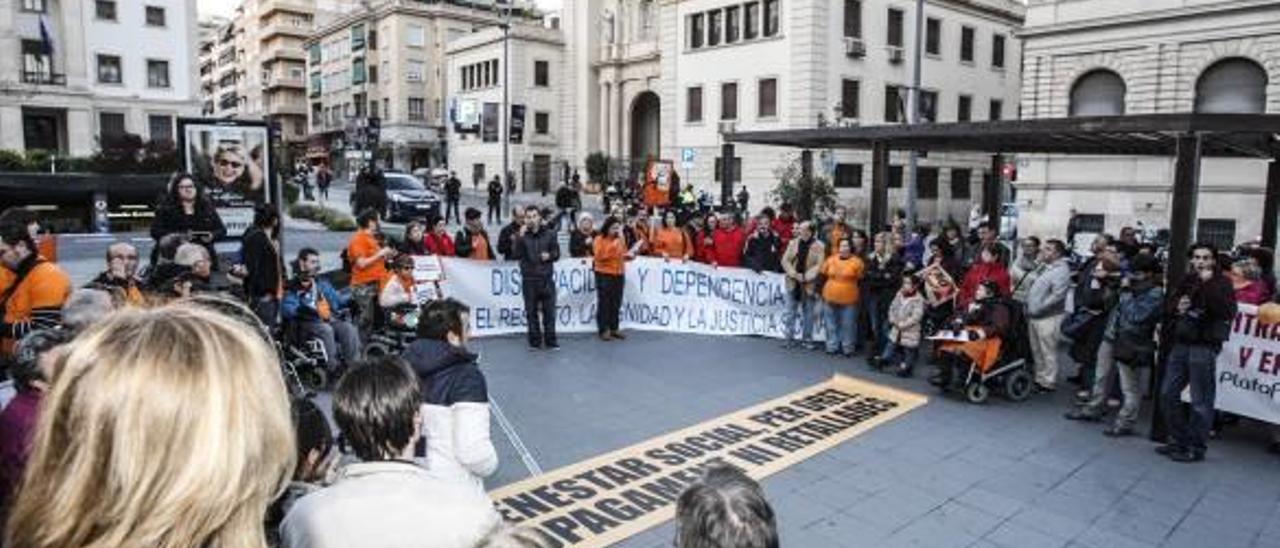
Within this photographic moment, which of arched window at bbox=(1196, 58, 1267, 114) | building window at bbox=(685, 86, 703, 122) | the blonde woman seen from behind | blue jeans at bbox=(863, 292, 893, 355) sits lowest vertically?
blue jeans at bbox=(863, 292, 893, 355)

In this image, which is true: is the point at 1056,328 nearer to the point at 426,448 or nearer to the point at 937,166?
the point at 426,448

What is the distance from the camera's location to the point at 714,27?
42969mm

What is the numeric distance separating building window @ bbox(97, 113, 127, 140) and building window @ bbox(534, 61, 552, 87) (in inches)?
965

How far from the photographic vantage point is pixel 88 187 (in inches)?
951

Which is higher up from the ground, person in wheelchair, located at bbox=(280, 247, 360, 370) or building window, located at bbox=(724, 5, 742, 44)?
building window, located at bbox=(724, 5, 742, 44)

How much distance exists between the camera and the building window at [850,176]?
1571 inches

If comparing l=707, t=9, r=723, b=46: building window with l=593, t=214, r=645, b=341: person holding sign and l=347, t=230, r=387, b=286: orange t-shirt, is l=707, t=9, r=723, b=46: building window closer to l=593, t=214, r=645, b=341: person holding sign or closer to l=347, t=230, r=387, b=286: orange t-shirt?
l=593, t=214, r=645, b=341: person holding sign

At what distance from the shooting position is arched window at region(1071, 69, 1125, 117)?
29484 mm

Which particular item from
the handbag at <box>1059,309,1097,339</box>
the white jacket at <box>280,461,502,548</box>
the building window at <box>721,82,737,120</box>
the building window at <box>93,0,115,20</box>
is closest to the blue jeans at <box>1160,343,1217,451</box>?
the handbag at <box>1059,309,1097,339</box>

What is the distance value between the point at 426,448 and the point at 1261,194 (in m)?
29.5

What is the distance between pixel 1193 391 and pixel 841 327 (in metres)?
4.77

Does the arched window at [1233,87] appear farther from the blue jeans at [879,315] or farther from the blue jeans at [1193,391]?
the blue jeans at [1193,391]

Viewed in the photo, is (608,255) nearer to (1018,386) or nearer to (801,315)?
(801,315)

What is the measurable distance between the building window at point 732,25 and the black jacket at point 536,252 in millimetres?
32530
